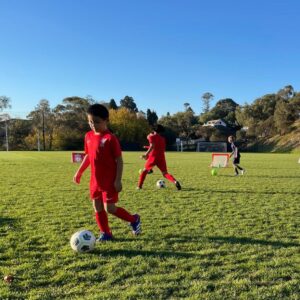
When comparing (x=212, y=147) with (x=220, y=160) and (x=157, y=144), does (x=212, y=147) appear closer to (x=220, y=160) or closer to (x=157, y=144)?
(x=220, y=160)

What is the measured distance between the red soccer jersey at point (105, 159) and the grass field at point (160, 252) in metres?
0.84

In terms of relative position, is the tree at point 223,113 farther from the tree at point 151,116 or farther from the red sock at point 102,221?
the red sock at point 102,221

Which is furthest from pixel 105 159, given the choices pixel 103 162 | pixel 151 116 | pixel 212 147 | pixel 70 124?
pixel 151 116

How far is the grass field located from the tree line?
213ft

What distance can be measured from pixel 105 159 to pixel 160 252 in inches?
55.9

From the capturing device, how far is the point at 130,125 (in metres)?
77.9

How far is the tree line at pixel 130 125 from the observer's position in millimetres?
73000

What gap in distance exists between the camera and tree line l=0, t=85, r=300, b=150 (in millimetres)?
73000

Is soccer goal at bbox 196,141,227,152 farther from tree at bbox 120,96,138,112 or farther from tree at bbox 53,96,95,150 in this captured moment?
tree at bbox 120,96,138,112

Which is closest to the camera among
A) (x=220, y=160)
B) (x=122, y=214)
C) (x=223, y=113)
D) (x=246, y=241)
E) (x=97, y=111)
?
(x=97, y=111)

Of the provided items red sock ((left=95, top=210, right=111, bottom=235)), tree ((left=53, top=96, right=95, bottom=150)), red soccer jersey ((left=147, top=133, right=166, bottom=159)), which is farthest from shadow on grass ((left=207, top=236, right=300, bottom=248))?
tree ((left=53, top=96, right=95, bottom=150))

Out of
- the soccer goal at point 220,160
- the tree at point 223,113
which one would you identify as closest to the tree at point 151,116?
the tree at point 223,113

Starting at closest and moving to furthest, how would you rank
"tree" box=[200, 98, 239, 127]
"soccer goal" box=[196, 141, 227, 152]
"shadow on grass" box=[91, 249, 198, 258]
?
1. "shadow on grass" box=[91, 249, 198, 258]
2. "soccer goal" box=[196, 141, 227, 152]
3. "tree" box=[200, 98, 239, 127]

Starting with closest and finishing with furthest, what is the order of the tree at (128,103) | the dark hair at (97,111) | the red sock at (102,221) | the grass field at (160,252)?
the grass field at (160,252)
the dark hair at (97,111)
the red sock at (102,221)
the tree at (128,103)
